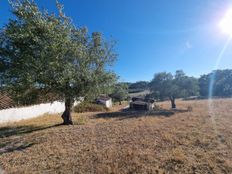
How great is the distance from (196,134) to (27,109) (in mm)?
17368

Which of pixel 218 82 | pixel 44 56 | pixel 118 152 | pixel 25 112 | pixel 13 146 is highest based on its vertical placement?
pixel 218 82

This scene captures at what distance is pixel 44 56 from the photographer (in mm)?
11164

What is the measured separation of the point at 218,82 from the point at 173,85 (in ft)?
166

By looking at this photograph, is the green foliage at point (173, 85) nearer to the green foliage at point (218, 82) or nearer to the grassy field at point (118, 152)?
the grassy field at point (118, 152)

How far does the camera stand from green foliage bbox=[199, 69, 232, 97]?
71900 millimetres

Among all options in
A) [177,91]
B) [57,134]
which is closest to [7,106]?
[57,134]

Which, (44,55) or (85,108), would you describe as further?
(85,108)

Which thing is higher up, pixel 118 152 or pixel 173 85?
pixel 173 85

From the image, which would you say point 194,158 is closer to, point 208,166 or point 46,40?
point 208,166

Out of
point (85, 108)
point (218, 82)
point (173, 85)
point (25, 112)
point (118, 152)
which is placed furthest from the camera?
point (218, 82)

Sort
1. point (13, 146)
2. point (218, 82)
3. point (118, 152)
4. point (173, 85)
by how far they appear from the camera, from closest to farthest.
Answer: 1. point (118, 152)
2. point (13, 146)
3. point (173, 85)
4. point (218, 82)

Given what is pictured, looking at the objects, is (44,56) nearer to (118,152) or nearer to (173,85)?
(118,152)

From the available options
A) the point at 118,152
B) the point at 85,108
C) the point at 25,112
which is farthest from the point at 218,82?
the point at 118,152

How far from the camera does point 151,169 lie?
685 centimetres
